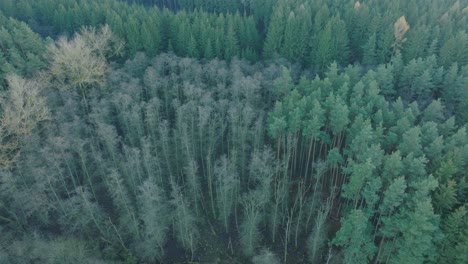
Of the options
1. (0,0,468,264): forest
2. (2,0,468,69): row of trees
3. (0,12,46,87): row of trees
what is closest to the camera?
(0,0,468,264): forest

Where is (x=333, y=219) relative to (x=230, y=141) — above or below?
below

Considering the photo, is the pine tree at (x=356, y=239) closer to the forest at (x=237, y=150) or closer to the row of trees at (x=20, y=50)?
the forest at (x=237, y=150)

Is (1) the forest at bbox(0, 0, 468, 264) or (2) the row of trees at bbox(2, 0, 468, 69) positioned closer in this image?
(1) the forest at bbox(0, 0, 468, 264)

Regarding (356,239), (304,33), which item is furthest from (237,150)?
(304,33)

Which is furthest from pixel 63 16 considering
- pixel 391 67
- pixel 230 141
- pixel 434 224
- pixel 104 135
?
pixel 434 224

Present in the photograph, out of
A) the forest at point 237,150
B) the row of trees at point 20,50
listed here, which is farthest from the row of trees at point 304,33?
the row of trees at point 20,50

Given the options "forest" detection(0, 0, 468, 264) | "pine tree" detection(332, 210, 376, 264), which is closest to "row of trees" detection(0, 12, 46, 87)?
"forest" detection(0, 0, 468, 264)

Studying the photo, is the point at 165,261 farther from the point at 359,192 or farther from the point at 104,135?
the point at 359,192

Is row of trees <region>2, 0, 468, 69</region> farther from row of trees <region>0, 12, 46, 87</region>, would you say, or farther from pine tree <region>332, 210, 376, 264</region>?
pine tree <region>332, 210, 376, 264</region>
